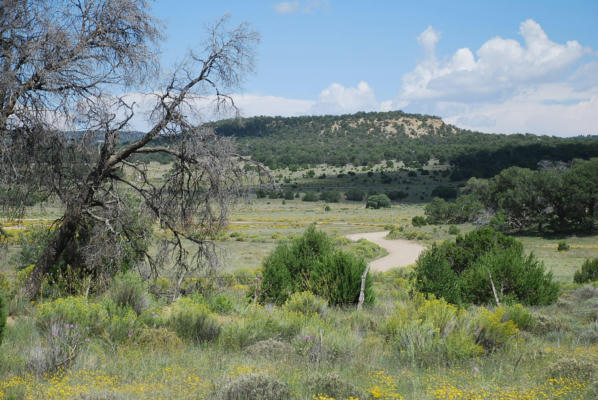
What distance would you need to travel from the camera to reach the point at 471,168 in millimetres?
95188

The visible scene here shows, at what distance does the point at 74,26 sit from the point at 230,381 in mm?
7168

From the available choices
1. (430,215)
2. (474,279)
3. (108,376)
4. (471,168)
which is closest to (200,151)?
(108,376)

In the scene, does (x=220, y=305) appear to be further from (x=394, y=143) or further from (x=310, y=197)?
(x=394, y=143)

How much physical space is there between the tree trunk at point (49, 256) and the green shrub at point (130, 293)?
48.5 inches

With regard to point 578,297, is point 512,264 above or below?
above

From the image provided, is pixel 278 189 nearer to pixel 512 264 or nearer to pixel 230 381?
pixel 230 381

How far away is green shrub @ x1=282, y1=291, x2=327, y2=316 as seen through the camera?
Result: 8680 millimetres

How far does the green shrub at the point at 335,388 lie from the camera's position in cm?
445

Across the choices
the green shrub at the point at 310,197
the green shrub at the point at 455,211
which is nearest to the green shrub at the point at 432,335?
the green shrub at the point at 455,211

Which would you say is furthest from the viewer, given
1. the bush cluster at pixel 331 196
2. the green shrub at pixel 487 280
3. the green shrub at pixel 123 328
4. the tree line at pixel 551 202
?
the bush cluster at pixel 331 196

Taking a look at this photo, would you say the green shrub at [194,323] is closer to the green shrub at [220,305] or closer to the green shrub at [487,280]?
the green shrub at [220,305]

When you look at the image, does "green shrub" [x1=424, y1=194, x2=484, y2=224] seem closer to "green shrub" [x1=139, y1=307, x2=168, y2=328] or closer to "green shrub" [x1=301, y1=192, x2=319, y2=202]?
"green shrub" [x1=301, y1=192, x2=319, y2=202]

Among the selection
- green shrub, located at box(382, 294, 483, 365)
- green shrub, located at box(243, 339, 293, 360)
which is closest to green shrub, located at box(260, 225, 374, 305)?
green shrub, located at box(382, 294, 483, 365)

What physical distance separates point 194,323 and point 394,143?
132 m
